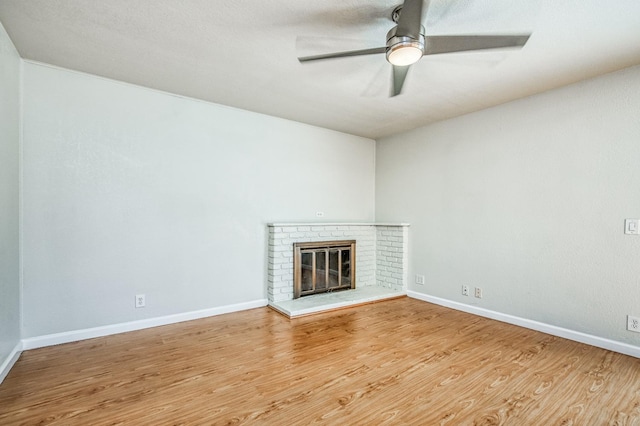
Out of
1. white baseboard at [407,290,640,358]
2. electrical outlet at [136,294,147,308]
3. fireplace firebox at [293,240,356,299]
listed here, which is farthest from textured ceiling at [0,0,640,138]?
white baseboard at [407,290,640,358]

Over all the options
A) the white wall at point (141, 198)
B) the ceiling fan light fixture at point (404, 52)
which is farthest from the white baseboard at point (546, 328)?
the ceiling fan light fixture at point (404, 52)

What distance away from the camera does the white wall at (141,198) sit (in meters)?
2.71

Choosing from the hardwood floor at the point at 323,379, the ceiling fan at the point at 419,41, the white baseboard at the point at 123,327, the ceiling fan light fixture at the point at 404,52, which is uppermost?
the ceiling fan at the point at 419,41

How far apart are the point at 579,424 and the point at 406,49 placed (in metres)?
2.42

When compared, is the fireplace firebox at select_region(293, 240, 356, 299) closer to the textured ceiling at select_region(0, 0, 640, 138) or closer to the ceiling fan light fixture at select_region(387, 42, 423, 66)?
the textured ceiling at select_region(0, 0, 640, 138)

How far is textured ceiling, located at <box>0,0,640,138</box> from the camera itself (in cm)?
192

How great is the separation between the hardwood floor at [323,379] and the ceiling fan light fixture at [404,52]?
7.16ft

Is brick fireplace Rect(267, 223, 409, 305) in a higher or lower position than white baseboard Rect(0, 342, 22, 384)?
higher

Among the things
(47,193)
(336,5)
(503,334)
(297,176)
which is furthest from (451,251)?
(47,193)

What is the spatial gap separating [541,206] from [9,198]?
478cm

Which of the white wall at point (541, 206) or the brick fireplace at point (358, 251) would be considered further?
the brick fireplace at point (358, 251)

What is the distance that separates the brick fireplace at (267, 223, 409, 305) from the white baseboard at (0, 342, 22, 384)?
234 centimetres

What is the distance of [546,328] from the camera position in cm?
311

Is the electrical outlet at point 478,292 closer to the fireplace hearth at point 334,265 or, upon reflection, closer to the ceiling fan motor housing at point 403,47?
the fireplace hearth at point 334,265
